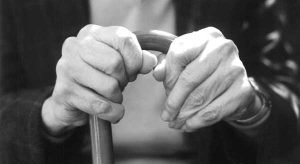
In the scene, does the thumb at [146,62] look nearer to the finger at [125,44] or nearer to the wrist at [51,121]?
the finger at [125,44]

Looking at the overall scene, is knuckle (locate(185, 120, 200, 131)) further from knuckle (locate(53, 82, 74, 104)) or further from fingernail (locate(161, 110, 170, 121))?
knuckle (locate(53, 82, 74, 104))

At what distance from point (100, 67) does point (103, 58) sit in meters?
0.01

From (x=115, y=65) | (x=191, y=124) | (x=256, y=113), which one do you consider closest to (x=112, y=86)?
(x=115, y=65)

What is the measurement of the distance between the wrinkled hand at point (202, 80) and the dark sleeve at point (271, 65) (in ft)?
0.90

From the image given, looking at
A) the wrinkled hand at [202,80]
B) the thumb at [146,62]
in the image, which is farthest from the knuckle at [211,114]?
the thumb at [146,62]

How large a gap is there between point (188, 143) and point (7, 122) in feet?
1.18

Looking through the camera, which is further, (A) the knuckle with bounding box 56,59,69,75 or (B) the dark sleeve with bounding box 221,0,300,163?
(B) the dark sleeve with bounding box 221,0,300,163

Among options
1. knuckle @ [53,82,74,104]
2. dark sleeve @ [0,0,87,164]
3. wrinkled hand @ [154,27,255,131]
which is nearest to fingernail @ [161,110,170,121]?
wrinkled hand @ [154,27,255,131]

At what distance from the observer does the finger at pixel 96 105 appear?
1.99 ft

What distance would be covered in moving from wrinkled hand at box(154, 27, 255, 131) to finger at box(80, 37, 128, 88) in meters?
0.06

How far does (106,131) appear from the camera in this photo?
61 cm

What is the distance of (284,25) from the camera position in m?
1.01

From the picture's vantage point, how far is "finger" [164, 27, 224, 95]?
2.01 ft

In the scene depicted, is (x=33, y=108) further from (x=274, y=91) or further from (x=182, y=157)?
(x=274, y=91)
